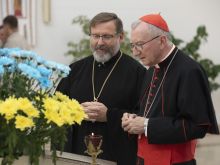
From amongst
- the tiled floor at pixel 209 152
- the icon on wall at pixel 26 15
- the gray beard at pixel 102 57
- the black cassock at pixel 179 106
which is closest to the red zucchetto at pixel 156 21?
the black cassock at pixel 179 106

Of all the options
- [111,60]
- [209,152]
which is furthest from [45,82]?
[209,152]

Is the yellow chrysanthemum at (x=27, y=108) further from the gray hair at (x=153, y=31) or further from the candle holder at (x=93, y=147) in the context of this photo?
the gray hair at (x=153, y=31)

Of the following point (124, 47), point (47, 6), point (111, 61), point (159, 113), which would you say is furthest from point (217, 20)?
point (159, 113)

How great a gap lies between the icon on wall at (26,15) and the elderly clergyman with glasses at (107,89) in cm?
474

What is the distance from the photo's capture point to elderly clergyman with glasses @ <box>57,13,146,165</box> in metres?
3.20

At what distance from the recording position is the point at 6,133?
71.9 inches

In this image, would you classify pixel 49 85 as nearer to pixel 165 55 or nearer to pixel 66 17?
pixel 165 55

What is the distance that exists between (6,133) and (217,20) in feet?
25.1

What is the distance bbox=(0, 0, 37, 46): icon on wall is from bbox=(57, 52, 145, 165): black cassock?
15.5 ft

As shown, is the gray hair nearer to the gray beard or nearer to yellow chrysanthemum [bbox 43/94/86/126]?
the gray beard

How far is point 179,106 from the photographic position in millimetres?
2725

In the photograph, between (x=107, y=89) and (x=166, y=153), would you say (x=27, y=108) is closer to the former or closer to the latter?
(x=166, y=153)

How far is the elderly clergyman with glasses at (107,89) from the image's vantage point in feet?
10.5

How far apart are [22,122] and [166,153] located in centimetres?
117
